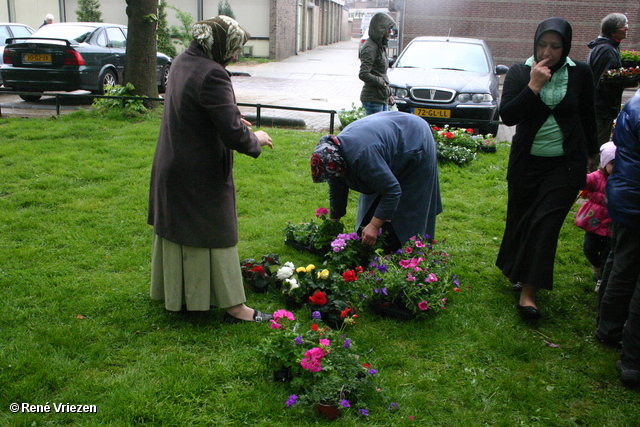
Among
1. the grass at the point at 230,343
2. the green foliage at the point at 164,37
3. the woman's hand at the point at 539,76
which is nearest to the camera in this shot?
the grass at the point at 230,343

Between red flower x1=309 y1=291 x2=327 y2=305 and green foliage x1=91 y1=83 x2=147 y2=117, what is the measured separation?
7486 mm

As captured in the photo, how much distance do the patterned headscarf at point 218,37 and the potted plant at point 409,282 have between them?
1.84 meters

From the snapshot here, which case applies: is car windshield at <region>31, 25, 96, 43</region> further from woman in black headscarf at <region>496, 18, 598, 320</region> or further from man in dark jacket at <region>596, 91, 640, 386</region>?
man in dark jacket at <region>596, 91, 640, 386</region>

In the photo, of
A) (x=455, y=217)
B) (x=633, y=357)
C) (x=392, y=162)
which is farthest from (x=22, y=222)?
(x=633, y=357)

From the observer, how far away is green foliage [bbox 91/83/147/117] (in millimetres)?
10294

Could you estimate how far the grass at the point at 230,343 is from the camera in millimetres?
3039

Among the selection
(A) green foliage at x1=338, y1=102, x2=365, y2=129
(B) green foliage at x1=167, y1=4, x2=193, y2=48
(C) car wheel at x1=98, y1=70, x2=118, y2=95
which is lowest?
(A) green foliage at x1=338, y1=102, x2=365, y2=129

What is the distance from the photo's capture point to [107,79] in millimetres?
12844

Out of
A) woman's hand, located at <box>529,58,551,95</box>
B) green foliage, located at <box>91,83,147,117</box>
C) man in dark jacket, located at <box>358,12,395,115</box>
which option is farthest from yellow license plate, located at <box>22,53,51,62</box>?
woman's hand, located at <box>529,58,551,95</box>

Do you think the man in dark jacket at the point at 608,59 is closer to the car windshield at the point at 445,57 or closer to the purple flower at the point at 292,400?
the car windshield at the point at 445,57

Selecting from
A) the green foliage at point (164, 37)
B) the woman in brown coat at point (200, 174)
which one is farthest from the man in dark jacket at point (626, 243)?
the green foliage at point (164, 37)

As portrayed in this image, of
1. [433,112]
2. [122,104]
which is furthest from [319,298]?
[122,104]

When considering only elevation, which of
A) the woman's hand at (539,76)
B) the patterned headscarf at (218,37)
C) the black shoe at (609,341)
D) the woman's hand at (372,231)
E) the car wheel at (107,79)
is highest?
the patterned headscarf at (218,37)

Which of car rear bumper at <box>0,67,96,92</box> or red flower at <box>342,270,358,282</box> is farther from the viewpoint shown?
car rear bumper at <box>0,67,96,92</box>
